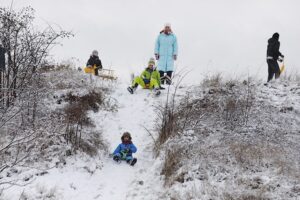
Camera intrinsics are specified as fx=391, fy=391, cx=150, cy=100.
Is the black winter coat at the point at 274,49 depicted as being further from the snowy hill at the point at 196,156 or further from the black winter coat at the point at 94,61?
the black winter coat at the point at 94,61

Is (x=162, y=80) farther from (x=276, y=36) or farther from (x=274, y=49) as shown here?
(x=276, y=36)

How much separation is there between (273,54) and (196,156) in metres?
6.01

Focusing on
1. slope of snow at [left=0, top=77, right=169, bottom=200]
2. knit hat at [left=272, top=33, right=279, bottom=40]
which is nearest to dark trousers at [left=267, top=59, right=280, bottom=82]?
knit hat at [left=272, top=33, right=279, bottom=40]

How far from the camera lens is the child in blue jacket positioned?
821 centimetres

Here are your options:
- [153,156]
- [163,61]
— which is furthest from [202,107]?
[163,61]

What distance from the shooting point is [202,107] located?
9.91m

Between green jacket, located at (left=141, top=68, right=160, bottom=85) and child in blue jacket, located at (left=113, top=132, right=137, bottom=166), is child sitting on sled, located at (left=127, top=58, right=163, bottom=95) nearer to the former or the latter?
green jacket, located at (left=141, top=68, right=160, bottom=85)

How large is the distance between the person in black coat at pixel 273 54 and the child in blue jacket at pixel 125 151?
5.66 m

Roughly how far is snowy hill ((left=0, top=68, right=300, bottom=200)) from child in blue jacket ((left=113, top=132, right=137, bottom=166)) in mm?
178

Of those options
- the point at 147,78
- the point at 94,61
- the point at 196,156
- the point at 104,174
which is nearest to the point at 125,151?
the point at 104,174

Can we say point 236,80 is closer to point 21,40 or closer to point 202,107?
point 202,107

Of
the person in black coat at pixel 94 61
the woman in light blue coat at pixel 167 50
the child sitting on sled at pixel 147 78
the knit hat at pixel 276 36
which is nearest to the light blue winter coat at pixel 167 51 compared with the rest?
the woman in light blue coat at pixel 167 50

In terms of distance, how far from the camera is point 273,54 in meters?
11.9

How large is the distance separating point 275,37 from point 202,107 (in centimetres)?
393
